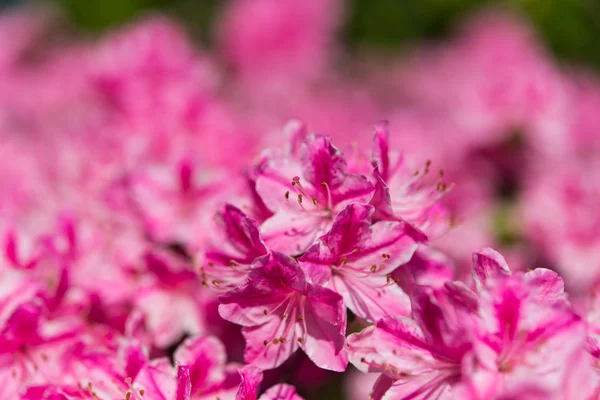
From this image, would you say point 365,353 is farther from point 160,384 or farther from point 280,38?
point 280,38

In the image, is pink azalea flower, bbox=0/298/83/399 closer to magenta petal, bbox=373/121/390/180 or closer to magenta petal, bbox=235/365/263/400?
magenta petal, bbox=235/365/263/400

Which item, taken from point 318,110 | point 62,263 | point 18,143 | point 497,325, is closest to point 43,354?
point 62,263

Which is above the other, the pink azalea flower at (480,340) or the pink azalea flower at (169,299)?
the pink azalea flower at (480,340)

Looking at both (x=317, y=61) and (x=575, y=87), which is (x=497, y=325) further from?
(x=317, y=61)

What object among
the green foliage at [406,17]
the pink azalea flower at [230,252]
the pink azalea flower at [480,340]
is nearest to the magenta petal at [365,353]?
the pink azalea flower at [480,340]

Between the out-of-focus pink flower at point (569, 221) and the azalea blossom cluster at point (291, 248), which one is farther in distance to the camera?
the out-of-focus pink flower at point (569, 221)

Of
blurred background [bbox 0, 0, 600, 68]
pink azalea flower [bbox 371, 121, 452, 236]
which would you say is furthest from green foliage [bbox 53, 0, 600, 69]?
pink azalea flower [bbox 371, 121, 452, 236]

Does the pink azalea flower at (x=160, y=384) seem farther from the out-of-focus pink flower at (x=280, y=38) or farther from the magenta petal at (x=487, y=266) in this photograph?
the out-of-focus pink flower at (x=280, y=38)
